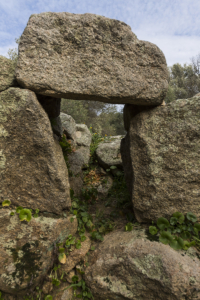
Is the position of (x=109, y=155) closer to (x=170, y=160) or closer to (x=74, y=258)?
(x=170, y=160)

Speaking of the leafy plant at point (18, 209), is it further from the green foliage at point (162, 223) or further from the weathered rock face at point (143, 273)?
the green foliage at point (162, 223)

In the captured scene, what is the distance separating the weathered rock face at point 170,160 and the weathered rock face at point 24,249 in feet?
3.94

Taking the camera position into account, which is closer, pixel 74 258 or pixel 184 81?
pixel 74 258

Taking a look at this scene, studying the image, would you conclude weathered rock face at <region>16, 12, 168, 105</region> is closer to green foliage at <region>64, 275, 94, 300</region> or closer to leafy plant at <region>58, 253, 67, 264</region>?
leafy plant at <region>58, 253, 67, 264</region>

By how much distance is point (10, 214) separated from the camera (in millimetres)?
2023

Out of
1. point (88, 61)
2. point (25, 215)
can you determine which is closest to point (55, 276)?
point (25, 215)

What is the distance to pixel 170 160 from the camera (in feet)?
7.52

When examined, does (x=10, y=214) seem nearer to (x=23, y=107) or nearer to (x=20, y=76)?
(x=23, y=107)

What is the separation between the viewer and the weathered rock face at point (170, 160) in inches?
88.7

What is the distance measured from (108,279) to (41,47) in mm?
2638

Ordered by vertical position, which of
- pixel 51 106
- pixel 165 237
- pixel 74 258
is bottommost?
pixel 74 258

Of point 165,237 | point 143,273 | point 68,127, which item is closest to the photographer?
point 143,273

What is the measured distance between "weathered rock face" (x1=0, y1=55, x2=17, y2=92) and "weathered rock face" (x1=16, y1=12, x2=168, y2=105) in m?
0.18

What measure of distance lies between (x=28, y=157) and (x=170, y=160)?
169cm
